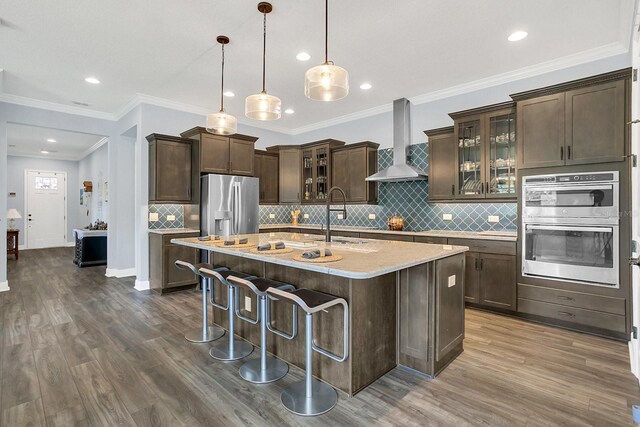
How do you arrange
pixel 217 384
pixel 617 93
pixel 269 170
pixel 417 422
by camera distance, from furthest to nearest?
pixel 269 170 → pixel 617 93 → pixel 217 384 → pixel 417 422

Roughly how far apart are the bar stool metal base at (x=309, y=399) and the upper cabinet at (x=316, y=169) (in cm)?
400

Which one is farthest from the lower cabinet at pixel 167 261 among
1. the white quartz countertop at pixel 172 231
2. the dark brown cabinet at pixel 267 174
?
the dark brown cabinet at pixel 267 174

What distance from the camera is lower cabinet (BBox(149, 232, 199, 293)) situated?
4.69 metres

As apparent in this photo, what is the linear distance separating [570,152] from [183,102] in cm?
536

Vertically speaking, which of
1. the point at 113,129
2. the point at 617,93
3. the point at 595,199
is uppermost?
the point at 113,129

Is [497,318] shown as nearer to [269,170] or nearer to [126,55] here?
[269,170]

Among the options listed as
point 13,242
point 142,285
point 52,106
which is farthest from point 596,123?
point 13,242

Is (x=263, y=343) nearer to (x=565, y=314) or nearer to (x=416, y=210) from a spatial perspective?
(x=565, y=314)

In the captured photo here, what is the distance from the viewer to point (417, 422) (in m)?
1.90

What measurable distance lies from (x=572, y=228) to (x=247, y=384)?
3.36 metres

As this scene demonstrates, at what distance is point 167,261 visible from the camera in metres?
4.71

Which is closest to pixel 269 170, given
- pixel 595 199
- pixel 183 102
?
pixel 183 102

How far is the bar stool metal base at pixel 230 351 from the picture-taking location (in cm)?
271

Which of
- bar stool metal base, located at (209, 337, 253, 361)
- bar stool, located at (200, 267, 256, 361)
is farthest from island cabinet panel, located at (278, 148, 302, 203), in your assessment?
bar stool metal base, located at (209, 337, 253, 361)
